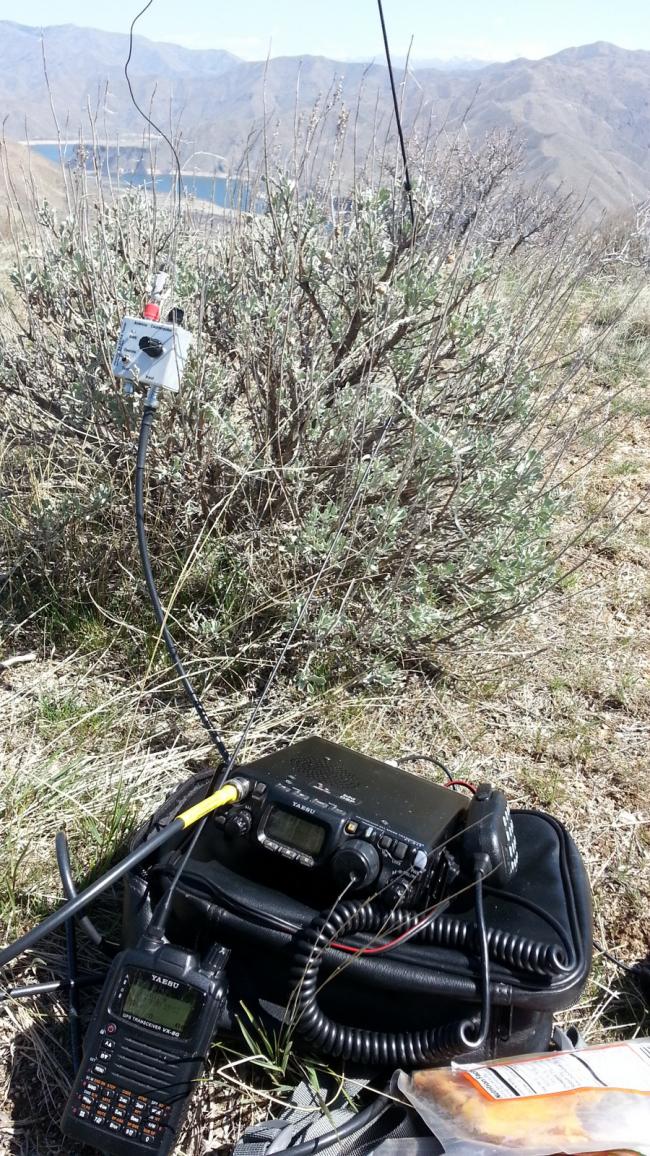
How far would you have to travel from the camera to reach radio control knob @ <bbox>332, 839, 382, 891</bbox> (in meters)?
1.46

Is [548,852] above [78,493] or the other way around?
the other way around

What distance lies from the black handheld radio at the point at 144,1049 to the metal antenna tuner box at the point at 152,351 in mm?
1385

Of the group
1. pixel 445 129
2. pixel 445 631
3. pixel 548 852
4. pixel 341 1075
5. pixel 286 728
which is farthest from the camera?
pixel 445 129

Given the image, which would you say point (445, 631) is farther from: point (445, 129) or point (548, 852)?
point (445, 129)

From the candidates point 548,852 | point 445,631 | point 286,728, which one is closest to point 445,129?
point 445,631

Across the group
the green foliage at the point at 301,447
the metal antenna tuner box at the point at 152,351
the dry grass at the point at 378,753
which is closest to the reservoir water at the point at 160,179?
the green foliage at the point at 301,447

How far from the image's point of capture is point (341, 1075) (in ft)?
5.01

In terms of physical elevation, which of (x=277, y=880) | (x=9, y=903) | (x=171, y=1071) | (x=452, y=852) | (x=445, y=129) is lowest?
(x=9, y=903)

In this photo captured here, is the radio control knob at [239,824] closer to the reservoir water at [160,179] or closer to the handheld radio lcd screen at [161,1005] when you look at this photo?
the handheld radio lcd screen at [161,1005]

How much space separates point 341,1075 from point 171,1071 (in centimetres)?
35

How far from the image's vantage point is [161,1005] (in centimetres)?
142

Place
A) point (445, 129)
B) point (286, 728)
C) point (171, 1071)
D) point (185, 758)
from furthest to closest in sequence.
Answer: point (445, 129) → point (286, 728) → point (185, 758) → point (171, 1071)

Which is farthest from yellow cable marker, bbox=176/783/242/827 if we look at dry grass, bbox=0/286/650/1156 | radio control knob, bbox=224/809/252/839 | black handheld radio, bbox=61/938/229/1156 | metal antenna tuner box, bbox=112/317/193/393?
metal antenna tuner box, bbox=112/317/193/393

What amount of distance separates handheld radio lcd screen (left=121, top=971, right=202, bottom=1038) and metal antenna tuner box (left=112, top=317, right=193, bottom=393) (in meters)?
1.43
